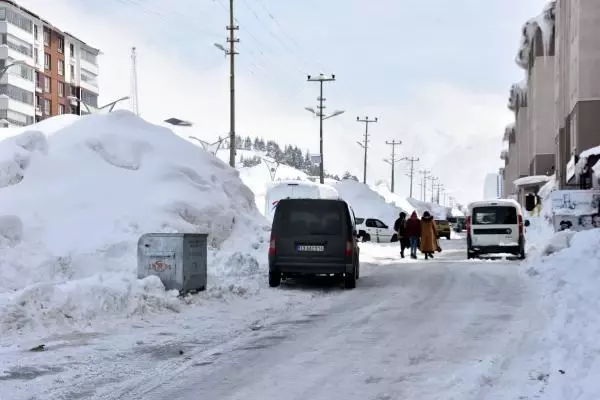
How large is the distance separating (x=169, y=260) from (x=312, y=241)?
3.75 m

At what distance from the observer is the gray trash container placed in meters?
12.3

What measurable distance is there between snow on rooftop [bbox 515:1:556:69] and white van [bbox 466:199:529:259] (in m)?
51.9

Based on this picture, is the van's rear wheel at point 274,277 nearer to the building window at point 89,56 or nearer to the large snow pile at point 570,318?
the large snow pile at point 570,318

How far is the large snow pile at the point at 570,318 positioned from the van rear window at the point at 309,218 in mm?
4320

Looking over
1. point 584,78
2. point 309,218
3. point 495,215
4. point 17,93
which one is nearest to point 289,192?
A: point 495,215

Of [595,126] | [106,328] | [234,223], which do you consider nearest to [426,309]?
[106,328]

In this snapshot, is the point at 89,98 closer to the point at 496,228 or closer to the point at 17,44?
the point at 17,44

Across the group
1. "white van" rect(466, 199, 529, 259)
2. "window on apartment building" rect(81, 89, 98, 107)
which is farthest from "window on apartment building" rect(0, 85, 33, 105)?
"white van" rect(466, 199, 529, 259)

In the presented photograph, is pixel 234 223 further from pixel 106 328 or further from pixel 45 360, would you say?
pixel 45 360

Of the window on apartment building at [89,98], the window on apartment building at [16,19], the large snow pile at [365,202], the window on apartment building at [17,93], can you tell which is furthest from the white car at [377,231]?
the window on apartment building at [89,98]

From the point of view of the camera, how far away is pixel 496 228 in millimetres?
24672

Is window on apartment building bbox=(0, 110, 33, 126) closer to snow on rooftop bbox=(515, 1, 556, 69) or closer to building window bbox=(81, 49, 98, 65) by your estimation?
building window bbox=(81, 49, 98, 65)

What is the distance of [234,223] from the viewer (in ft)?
77.9

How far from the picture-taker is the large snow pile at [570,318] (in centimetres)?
590
